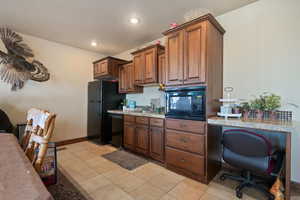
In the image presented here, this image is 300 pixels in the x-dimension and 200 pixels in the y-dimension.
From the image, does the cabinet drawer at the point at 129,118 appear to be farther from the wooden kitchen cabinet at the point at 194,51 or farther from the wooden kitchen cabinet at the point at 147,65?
the wooden kitchen cabinet at the point at 194,51

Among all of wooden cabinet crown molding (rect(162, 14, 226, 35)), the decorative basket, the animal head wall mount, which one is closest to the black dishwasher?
the animal head wall mount

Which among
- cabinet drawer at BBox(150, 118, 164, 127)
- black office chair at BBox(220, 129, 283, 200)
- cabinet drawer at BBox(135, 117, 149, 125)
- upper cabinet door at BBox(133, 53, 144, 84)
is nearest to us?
black office chair at BBox(220, 129, 283, 200)

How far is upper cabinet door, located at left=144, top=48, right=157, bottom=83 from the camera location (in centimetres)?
295

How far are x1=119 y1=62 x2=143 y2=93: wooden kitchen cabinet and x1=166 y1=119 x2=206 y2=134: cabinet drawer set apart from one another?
1554mm

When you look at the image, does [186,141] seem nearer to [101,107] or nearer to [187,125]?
[187,125]

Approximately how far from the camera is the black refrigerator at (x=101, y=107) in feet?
12.1

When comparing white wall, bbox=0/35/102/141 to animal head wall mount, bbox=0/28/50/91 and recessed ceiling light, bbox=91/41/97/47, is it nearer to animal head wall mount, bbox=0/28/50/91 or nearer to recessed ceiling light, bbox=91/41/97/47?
animal head wall mount, bbox=0/28/50/91

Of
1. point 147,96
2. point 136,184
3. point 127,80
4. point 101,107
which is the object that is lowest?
point 136,184

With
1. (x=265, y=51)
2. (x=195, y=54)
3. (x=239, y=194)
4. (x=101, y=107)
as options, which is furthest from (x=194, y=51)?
(x=101, y=107)

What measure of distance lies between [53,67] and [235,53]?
4.16m

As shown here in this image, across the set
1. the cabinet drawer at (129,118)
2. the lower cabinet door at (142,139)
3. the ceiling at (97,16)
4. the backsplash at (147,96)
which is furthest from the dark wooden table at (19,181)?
the backsplash at (147,96)

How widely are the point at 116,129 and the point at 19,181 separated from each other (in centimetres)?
295

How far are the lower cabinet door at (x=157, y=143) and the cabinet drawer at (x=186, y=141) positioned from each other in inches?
7.8

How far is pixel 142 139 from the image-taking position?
285cm
